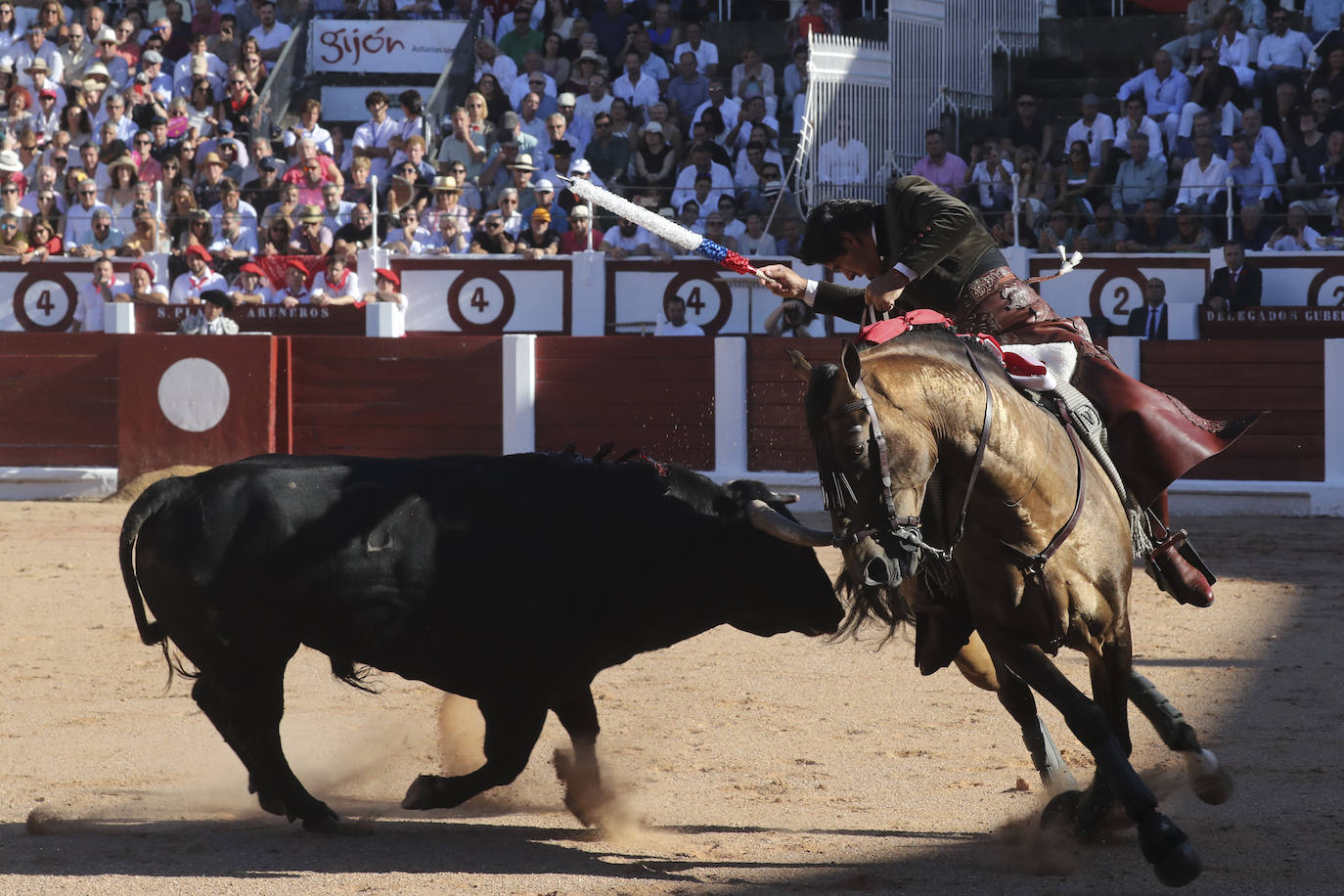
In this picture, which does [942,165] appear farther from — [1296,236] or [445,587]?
[445,587]

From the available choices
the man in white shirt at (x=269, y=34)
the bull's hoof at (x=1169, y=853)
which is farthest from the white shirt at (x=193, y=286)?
the bull's hoof at (x=1169, y=853)

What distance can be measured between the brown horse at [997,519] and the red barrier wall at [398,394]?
7.91 meters

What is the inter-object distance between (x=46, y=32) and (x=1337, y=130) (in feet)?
37.6

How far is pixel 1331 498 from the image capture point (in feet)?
32.8

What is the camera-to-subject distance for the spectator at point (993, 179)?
11.9 meters

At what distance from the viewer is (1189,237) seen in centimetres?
1155

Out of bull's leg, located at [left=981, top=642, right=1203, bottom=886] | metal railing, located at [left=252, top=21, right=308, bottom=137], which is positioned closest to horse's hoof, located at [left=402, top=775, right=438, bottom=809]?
bull's leg, located at [left=981, top=642, right=1203, bottom=886]

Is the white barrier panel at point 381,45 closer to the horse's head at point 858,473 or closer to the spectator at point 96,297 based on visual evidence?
the spectator at point 96,297

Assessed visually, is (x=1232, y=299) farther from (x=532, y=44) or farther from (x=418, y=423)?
(x=532, y=44)

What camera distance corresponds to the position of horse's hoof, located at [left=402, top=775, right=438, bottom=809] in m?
3.79

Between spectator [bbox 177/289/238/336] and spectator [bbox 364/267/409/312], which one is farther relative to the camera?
spectator [bbox 364/267/409/312]

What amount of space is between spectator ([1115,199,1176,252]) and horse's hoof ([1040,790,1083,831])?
8546 mm

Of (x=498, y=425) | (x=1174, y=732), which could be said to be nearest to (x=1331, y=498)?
(x=498, y=425)

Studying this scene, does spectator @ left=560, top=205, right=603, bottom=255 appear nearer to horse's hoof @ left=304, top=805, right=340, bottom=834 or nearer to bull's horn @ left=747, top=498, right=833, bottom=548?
horse's hoof @ left=304, top=805, right=340, bottom=834
